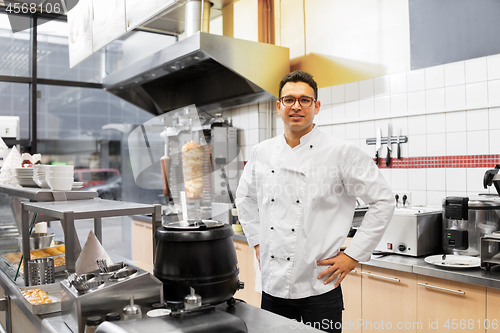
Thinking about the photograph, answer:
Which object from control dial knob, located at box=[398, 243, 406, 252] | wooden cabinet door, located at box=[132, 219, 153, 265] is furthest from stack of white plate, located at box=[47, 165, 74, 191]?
wooden cabinet door, located at box=[132, 219, 153, 265]

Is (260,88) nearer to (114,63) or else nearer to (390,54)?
(390,54)

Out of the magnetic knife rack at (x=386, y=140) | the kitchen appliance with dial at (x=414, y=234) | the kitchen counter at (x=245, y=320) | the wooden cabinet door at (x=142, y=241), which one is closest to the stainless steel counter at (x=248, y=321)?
the kitchen counter at (x=245, y=320)

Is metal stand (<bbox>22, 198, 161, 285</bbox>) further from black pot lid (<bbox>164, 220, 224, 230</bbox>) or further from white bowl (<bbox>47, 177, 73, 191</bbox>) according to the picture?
black pot lid (<bbox>164, 220, 224, 230</bbox>)

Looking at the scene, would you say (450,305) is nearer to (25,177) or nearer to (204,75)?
(25,177)

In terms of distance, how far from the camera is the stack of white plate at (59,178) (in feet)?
6.03

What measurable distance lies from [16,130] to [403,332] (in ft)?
13.1

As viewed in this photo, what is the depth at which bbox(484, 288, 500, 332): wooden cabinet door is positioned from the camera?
6.39 ft

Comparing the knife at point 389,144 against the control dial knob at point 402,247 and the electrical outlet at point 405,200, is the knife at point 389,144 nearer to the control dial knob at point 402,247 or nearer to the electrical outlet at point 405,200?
the electrical outlet at point 405,200

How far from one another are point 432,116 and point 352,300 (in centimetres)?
130

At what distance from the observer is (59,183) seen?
Answer: 1.84 m

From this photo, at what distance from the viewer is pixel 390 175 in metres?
3.08

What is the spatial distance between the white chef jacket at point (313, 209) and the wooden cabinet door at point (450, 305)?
75 cm

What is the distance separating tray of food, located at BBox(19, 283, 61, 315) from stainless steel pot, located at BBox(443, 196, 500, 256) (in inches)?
78.3

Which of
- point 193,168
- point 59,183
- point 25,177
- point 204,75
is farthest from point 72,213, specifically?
point 204,75
